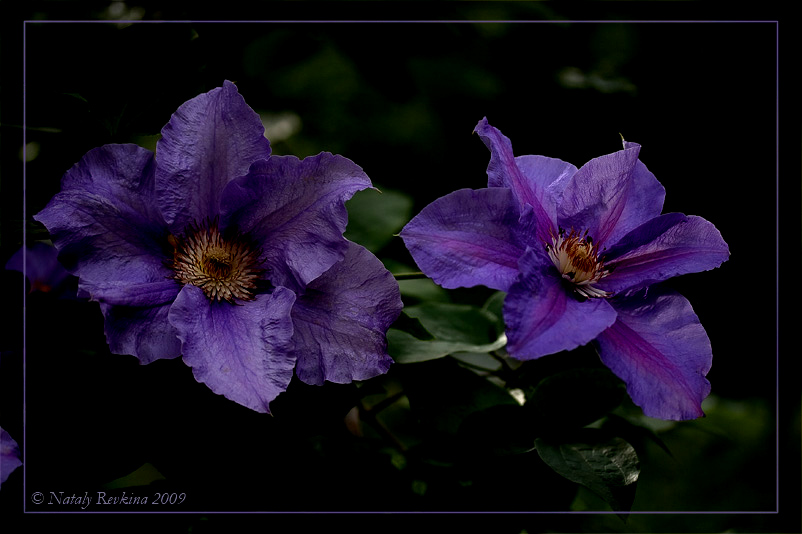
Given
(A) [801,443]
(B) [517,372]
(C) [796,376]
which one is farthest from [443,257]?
(A) [801,443]

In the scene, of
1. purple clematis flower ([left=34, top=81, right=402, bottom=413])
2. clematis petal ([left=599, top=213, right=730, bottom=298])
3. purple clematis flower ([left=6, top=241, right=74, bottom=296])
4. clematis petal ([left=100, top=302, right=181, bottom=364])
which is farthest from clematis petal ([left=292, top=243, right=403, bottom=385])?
purple clematis flower ([left=6, top=241, right=74, bottom=296])

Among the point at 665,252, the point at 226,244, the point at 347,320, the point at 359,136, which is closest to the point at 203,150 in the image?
the point at 226,244

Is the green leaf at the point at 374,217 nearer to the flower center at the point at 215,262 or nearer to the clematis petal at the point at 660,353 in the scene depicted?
the flower center at the point at 215,262

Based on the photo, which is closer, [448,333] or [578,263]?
[578,263]

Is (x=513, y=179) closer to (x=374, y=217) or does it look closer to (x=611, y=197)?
(x=611, y=197)

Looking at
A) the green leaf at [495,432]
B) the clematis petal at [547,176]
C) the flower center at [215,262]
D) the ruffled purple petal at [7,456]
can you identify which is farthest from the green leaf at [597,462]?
the ruffled purple petal at [7,456]

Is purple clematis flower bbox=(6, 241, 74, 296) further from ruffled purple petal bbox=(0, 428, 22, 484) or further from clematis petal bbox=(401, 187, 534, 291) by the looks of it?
clematis petal bbox=(401, 187, 534, 291)

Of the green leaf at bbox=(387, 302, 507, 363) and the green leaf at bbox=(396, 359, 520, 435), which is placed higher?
the green leaf at bbox=(387, 302, 507, 363)
